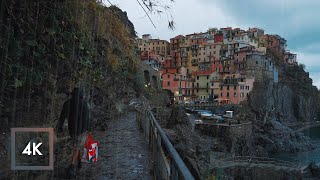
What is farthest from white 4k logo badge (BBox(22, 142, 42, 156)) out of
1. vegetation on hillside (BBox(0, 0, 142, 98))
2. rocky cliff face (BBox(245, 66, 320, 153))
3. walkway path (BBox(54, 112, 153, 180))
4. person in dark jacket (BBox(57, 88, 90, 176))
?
rocky cliff face (BBox(245, 66, 320, 153))

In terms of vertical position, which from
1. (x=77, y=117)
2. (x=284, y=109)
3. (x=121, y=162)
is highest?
(x=77, y=117)

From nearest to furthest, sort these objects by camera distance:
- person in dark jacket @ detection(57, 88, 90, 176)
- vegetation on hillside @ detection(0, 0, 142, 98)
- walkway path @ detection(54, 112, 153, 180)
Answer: vegetation on hillside @ detection(0, 0, 142, 98) → person in dark jacket @ detection(57, 88, 90, 176) → walkway path @ detection(54, 112, 153, 180)

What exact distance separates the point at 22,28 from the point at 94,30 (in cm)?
878

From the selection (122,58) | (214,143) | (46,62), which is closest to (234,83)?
(214,143)

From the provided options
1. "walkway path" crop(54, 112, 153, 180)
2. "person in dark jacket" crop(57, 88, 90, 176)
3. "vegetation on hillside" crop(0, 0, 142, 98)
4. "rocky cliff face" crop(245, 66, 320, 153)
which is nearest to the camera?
"vegetation on hillside" crop(0, 0, 142, 98)

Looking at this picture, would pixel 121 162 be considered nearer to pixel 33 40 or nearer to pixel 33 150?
pixel 33 150

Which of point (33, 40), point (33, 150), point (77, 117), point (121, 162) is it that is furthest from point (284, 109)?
point (33, 150)

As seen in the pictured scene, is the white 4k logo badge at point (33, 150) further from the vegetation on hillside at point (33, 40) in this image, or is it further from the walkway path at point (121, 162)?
the walkway path at point (121, 162)

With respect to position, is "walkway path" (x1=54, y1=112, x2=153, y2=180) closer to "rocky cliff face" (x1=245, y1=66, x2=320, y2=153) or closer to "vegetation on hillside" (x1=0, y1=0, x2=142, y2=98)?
"vegetation on hillside" (x1=0, y1=0, x2=142, y2=98)

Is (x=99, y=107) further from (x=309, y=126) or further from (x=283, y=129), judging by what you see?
(x=309, y=126)

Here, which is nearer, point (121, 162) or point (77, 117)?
point (77, 117)

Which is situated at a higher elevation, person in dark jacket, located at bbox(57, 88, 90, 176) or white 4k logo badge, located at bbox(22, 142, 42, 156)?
person in dark jacket, located at bbox(57, 88, 90, 176)

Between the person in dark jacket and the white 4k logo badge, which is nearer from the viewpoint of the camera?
the white 4k logo badge

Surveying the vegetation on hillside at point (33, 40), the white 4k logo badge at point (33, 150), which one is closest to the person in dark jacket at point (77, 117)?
the vegetation on hillside at point (33, 40)
